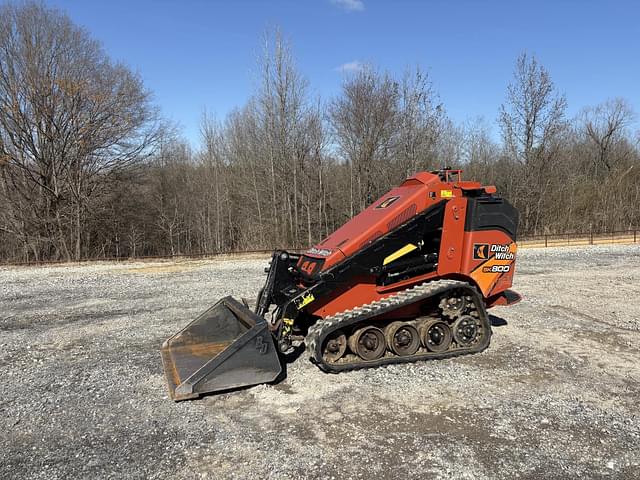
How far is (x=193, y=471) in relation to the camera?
3.29m

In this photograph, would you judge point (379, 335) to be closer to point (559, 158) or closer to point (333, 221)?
point (333, 221)

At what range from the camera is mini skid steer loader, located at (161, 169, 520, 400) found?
505cm

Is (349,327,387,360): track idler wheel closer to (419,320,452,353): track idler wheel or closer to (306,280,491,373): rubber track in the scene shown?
(306,280,491,373): rubber track

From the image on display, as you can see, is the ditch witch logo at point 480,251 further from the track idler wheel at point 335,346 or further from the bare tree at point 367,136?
the bare tree at point 367,136

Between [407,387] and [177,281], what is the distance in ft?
28.9

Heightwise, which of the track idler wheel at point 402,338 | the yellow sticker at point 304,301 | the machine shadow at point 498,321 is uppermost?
the yellow sticker at point 304,301

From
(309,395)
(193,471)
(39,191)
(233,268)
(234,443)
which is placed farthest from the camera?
(39,191)

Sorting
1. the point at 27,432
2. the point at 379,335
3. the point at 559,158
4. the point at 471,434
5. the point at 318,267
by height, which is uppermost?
the point at 559,158

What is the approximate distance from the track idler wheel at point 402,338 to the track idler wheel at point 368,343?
3.5 inches

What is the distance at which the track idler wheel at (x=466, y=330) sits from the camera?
18.3 feet

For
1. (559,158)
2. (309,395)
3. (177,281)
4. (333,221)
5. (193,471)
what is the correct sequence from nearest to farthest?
(193,471)
(309,395)
(177,281)
(333,221)
(559,158)

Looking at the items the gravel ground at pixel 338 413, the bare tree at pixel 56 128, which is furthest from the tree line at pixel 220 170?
the gravel ground at pixel 338 413

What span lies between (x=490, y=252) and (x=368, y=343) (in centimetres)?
205

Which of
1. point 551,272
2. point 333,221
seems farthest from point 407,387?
point 333,221
